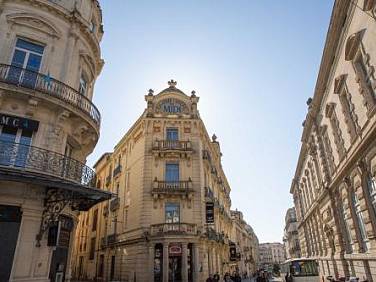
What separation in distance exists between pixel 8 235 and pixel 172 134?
748 inches

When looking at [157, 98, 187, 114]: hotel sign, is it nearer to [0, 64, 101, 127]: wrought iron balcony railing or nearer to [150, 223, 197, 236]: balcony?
[150, 223, 197, 236]: balcony

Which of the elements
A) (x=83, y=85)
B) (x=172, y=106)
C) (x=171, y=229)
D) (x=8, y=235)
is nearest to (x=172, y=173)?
(x=171, y=229)

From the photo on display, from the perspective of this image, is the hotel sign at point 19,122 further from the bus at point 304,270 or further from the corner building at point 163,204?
the bus at point 304,270

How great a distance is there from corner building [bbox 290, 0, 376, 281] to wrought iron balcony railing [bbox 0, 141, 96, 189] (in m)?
11.3

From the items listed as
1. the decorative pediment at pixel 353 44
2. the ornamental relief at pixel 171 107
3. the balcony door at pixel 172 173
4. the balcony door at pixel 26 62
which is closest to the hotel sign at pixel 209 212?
the balcony door at pixel 172 173

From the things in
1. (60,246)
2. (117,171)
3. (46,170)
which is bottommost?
(60,246)

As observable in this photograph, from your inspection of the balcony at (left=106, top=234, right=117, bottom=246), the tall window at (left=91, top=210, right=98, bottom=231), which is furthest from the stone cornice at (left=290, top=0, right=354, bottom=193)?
the tall window at (left=91, top=210, right=98, bottom=231)

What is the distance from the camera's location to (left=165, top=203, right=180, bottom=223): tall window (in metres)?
24.1

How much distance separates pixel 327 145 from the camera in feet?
63.0

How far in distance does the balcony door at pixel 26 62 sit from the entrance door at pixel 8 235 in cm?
446

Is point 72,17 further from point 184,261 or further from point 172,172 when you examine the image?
point 184,261

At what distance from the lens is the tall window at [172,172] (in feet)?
84.6

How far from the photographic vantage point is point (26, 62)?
12086mm

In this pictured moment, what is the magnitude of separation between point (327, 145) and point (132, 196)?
17.1 metres
